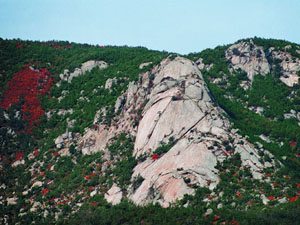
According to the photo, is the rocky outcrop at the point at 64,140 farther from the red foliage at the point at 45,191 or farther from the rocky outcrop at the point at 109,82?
the rocky outcrop at the point at 109,82

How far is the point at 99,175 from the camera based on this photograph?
289 feet

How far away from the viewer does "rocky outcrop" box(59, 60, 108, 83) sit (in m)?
134

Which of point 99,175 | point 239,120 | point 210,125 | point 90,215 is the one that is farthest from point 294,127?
point 90,215

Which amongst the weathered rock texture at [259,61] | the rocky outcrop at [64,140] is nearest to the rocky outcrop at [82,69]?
the weathered rock texture at [259,61]

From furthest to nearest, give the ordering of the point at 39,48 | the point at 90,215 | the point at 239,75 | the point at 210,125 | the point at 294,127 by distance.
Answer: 1. the point at 39,48
2. the point at 239,75
3. the point at 294,127
4. the point at 210,125
5. the point at 90,215

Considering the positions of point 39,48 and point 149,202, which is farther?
point 39,48

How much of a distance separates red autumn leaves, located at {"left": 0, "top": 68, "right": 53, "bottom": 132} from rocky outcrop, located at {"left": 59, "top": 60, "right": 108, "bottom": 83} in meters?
4.59

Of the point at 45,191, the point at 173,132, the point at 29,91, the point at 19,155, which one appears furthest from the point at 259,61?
the point at 45,191

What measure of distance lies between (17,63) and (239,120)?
7235 cm

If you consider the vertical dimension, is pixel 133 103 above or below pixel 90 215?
above

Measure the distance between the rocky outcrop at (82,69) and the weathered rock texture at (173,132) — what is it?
33.1 meters

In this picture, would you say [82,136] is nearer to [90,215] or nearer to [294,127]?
[90,215]

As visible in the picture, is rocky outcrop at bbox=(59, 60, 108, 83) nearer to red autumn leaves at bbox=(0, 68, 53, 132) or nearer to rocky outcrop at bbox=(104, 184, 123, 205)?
red autumn leaves at bbox=(0, 68, 53, 132)

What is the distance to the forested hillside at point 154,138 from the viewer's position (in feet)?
238
